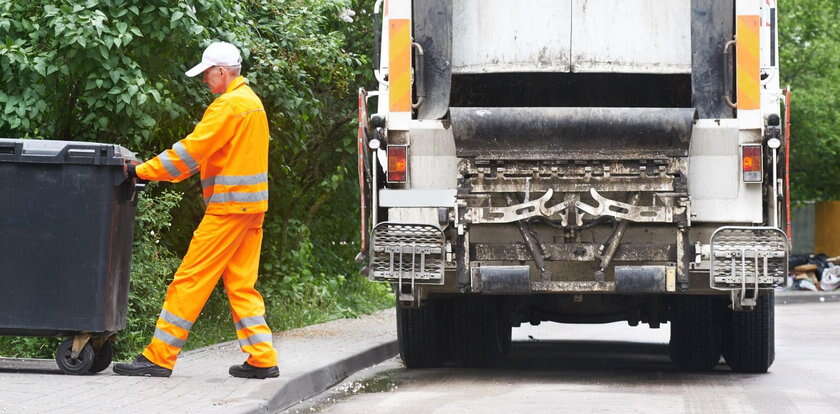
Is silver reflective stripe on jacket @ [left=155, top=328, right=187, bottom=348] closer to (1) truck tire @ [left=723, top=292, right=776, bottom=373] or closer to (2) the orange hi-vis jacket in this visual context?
(2) the orange hi-vis jacket

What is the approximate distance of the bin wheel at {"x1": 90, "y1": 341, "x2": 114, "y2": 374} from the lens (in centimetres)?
738

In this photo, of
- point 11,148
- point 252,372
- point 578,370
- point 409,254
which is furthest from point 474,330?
point 11,148

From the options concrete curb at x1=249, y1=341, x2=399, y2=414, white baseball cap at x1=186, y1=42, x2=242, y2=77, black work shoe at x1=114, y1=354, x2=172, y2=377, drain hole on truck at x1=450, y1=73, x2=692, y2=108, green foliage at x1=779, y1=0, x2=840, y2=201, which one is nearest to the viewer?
concrete curb at x1=249, y1=341, x2=399, y2=414

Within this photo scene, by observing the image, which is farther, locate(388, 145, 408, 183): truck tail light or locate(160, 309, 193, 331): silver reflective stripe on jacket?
locate(388, 145, 408, 183): truck tail light

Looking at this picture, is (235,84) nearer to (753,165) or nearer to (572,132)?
(572,132)

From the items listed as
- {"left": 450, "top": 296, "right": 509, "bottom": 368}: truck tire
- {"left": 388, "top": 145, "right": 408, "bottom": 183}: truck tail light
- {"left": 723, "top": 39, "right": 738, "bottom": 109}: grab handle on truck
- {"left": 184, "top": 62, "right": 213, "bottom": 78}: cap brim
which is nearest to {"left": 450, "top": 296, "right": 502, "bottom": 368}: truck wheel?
{"left": 450, "top": 296, "right": 509, "bottom": 368}: truck tire

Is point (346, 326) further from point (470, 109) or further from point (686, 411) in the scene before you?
point (686, 411)

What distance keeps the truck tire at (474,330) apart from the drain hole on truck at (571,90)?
1283mm

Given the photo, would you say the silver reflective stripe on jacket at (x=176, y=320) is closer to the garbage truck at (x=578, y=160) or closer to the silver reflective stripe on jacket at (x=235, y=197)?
the silver reflective stripe on jacket at (x=235, y=197)

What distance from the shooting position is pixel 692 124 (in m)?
7.75

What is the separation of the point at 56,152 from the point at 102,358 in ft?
3.51

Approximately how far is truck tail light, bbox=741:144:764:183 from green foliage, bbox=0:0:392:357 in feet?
9.86

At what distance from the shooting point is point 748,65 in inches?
307

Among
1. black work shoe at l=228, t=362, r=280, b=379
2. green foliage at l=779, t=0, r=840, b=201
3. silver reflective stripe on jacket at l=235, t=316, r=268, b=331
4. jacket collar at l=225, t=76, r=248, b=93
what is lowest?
black work shoe at l=228, t=362, r=280, b=379
